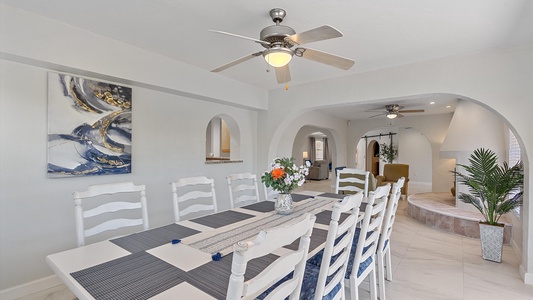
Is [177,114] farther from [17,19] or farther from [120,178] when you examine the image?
[17,19]

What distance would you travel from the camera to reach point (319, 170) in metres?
10.7

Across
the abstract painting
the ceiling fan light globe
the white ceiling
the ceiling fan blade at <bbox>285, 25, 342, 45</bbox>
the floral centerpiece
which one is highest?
the white ceiling

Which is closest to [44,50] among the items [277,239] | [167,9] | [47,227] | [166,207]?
[167,9]

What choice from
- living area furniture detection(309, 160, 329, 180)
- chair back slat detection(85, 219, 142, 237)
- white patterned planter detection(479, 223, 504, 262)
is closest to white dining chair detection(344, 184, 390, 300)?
chair back slat detection(85, 219, 142, 237)

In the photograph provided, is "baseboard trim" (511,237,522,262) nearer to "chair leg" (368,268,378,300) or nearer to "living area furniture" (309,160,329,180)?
"chair leg" (368,268,378,300)

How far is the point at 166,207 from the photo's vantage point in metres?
3.29

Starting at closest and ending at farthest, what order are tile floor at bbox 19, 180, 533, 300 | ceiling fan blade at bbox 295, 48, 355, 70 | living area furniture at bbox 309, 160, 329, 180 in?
ceiling fan blade at bbox 295, 48, 355, 70, tile floor at bbox 19, 180, 533, 300, living area furniture at bbox 309, 160, 329, 180

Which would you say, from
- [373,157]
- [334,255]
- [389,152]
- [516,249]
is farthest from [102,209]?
[373,157]

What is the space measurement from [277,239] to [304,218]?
0.17 m

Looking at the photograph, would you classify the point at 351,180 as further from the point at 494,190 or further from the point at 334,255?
the point at 334,255

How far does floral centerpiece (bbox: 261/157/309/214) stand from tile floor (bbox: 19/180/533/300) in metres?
1.08

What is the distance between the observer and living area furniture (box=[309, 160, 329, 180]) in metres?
10.7

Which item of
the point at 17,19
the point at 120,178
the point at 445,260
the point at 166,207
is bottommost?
the point at 445,260

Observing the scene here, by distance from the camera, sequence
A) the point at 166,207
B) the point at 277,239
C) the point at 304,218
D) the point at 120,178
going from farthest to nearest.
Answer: the point at 166,207
the point at 120,178
the point at 304,218
the point at 277,239
